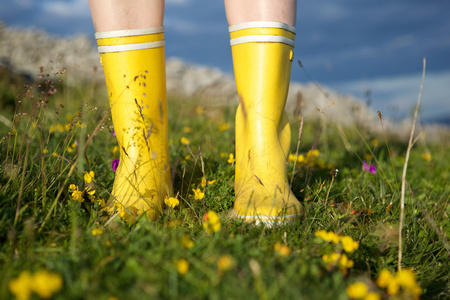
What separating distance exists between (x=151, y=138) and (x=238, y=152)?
0.45 meters

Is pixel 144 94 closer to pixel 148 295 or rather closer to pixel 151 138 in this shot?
pixel 151 138

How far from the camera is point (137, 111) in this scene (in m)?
1.75

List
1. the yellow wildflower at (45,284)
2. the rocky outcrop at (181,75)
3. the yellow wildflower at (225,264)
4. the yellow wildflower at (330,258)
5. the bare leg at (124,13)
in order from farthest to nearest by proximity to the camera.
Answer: the rocky outcrop at (181,75), the bare leg at (124,13), the yellow wildflower at (330,258), the yellow wildflower at (225,264), the yellow wildflower at (45,284)

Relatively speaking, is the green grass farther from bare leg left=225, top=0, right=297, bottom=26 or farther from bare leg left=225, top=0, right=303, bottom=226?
bare leg left=225, top=0, right=297, bottom=26

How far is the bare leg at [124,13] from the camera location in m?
1.68

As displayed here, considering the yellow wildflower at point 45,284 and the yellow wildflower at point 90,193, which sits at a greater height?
the yellow wildflower at point 45,284

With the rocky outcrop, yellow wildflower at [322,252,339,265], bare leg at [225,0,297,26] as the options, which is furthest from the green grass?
the rocky outcrop

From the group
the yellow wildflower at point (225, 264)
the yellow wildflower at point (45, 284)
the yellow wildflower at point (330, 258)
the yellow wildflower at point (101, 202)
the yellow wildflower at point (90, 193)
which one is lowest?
the yellow wildflower at point (330, 258)

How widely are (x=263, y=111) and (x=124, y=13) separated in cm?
78

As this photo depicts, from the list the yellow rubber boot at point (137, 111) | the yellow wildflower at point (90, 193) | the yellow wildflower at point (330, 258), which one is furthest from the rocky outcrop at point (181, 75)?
the yellow wildflower at point (330, 258)

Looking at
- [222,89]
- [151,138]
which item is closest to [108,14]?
[151,138]

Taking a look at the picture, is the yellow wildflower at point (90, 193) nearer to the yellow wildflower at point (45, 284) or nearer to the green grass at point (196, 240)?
the green grass at point (196, 240)

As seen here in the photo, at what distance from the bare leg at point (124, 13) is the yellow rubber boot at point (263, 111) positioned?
40 centimetres

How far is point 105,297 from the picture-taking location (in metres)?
0.94
